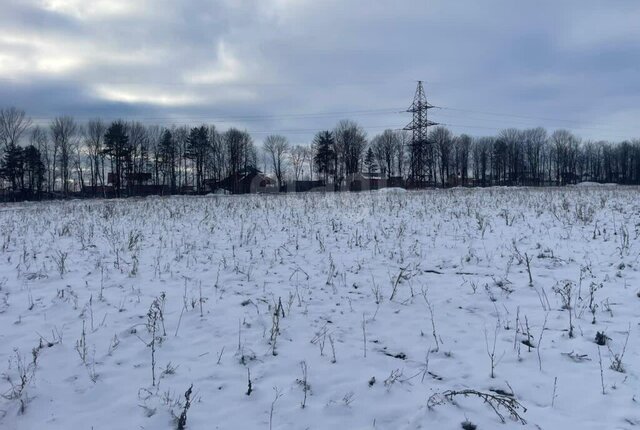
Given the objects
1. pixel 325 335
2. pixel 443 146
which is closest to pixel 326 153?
pixel 443 146

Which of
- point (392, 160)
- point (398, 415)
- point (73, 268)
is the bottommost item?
point (398, 415)

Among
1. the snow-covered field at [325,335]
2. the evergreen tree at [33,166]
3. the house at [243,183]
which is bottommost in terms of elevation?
the snow-covered field at [325,335]

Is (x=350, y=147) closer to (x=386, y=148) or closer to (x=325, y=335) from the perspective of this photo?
(x=386, y=148)

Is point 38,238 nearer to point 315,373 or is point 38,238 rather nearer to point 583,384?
point 315,373

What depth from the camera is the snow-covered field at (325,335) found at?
3250mm

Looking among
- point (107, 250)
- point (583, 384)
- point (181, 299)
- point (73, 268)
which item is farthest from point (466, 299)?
point (107, 250)

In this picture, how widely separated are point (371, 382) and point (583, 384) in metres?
1.81

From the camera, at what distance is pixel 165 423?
3.13 metres

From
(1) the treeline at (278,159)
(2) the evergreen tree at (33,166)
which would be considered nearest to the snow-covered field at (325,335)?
(1) the treeline at (278,159)

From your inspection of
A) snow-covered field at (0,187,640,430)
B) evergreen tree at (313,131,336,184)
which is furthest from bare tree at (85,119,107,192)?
snow-covered field at (0,187,640,430)

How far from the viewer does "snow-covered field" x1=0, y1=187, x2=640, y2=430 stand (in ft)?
10.7

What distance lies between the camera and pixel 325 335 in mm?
4520

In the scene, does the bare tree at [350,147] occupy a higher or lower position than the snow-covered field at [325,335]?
higher

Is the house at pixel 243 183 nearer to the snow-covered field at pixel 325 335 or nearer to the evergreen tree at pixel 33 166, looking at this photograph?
the evergreen tree at pixel 33 166
